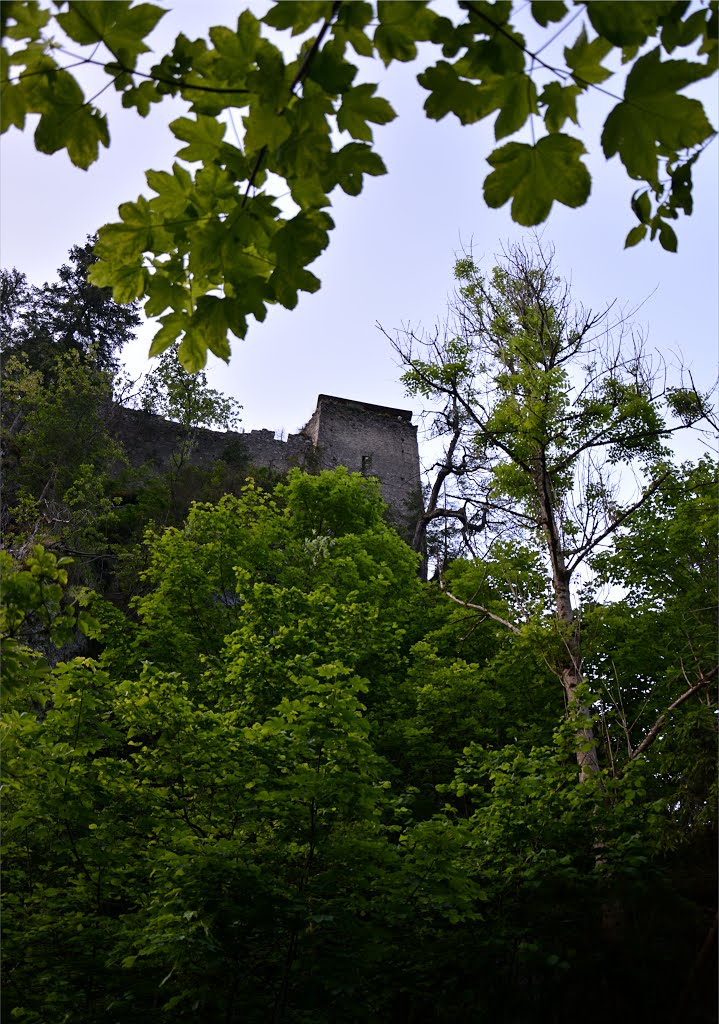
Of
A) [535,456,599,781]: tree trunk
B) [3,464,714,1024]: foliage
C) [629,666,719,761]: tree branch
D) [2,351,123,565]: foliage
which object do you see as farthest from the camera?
[2,351,123,565]: foliage

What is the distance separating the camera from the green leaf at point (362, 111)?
176 centimetres

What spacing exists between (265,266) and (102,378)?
20.6 m

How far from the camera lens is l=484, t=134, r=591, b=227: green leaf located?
5.31 ft

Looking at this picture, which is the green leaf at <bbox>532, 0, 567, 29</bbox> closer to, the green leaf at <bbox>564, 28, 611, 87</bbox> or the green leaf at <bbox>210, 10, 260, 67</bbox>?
the green leaf at <bbox>564, 28, 611, 87</bbox>

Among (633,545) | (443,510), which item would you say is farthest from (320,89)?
(443,510)

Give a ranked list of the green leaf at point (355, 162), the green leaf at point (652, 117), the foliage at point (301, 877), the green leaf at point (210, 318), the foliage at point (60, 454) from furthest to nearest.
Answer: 1. the foliage at point (60, 454)
2. the foliage at point (301, 877)
3. the green leaf at point (210, 318)
4. the green leaf at point (355, 162)
5. the green leaf at point (652, 117)

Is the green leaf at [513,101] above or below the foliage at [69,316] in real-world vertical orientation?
below

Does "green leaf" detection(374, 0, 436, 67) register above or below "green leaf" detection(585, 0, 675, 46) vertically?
above

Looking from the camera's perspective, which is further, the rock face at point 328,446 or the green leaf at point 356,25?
the rock face at point 328,446

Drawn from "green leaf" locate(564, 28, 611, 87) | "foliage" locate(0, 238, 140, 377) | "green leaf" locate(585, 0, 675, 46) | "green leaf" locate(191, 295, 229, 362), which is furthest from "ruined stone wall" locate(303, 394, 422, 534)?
"green leaf" locate(585, 0, 675, 46)

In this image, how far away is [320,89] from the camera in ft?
5.70

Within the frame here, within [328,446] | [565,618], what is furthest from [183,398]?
[565,618]

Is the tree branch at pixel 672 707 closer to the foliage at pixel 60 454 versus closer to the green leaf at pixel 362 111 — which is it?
the green leaf at pixel 362 111

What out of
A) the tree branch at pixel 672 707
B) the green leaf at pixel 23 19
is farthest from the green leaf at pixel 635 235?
the tree branch at pixel 672 707
